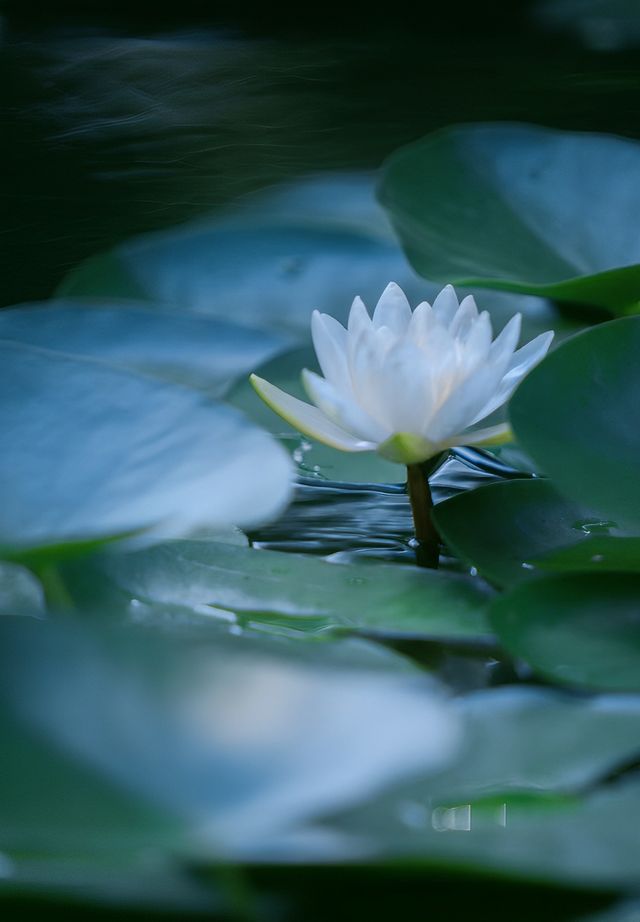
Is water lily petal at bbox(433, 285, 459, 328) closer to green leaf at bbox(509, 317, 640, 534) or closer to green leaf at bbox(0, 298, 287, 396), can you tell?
green leaf at bbox(509, 317, 640, 534)

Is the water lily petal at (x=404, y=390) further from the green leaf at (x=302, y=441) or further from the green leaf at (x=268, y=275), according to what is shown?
the green leaf at (x=268, y=275)

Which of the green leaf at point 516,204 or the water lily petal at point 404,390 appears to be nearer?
the water lily petal at point 404,390

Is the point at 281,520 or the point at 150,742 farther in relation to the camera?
the point at 281,520

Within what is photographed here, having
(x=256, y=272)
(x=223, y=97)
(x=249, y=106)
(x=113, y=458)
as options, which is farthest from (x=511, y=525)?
(x=223, y=97)

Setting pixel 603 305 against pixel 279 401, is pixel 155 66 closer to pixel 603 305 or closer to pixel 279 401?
pixel 603 305

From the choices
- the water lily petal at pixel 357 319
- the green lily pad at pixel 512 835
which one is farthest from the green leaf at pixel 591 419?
the green lily pad at pixel 512 835

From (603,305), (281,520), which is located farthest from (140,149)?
(281,520)

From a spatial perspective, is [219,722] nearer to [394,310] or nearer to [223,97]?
[394,310]

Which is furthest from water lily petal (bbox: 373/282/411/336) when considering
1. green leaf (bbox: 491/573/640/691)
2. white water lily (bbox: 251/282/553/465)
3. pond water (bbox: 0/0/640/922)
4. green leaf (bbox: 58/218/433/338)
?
green leaf (bbox: 58/218/433/338)
